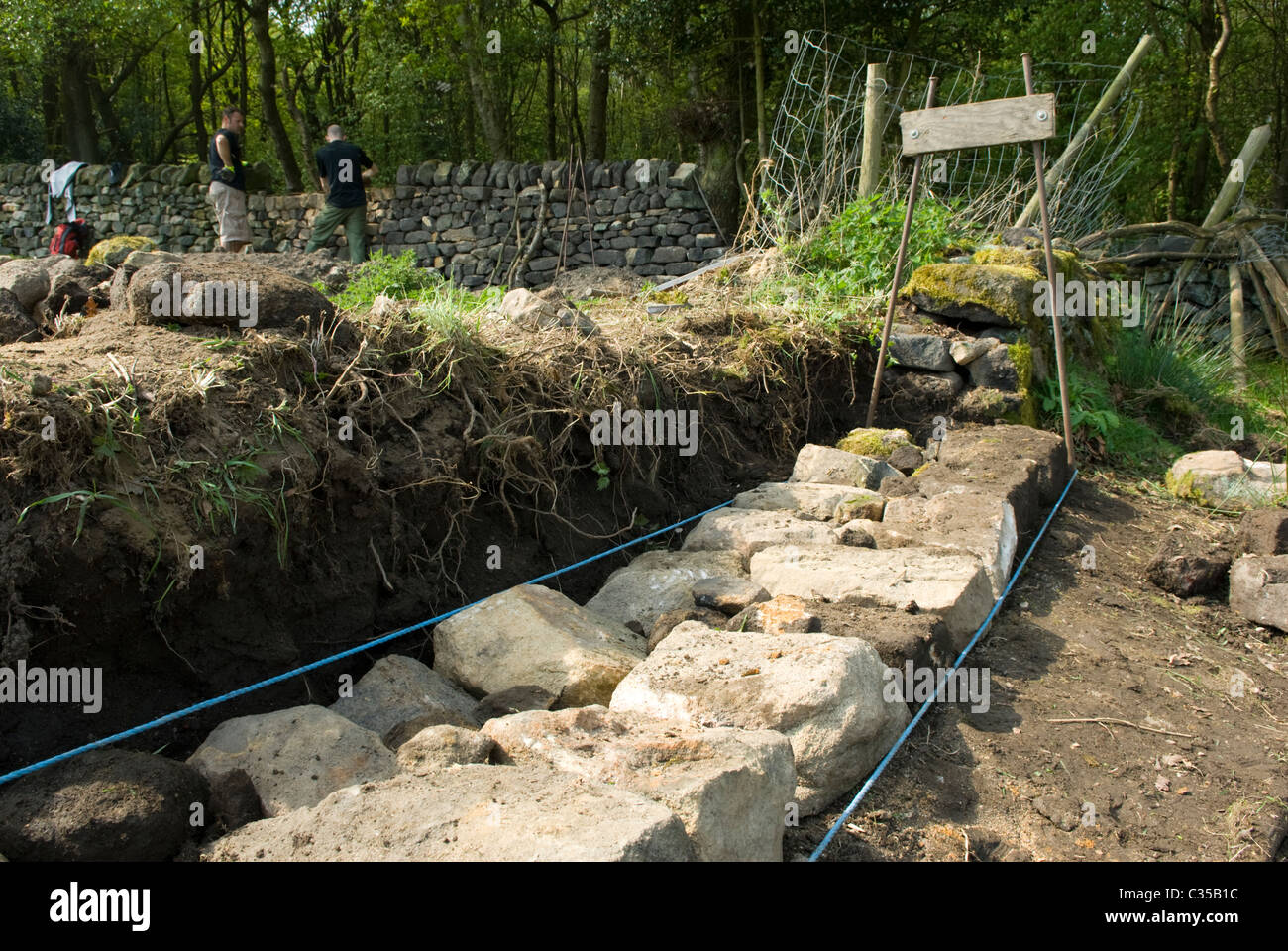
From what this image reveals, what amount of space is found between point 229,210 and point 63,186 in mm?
5865

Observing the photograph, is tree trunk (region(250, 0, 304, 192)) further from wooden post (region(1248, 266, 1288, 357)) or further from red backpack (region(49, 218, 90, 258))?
wooden post (region(1248, 266, 1288, 357))

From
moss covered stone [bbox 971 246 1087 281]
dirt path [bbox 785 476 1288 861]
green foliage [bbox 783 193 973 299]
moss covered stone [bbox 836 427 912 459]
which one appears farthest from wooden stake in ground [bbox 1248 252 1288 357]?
dirt path [bbox 785 476 1288 861]

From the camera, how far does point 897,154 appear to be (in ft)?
27.7

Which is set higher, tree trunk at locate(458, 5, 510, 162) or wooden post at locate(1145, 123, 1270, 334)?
tree trunk at locate(458, 5, 510, 162)

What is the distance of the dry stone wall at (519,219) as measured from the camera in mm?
11719

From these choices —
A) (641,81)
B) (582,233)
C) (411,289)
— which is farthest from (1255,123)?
(411,289)

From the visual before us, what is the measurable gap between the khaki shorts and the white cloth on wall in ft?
17.2

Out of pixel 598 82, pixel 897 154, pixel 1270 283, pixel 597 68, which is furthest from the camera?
pixel 598 82

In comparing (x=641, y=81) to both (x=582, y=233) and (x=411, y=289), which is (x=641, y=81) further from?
(x=411, y=289)

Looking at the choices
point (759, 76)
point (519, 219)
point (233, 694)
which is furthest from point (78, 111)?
point (233, 694)

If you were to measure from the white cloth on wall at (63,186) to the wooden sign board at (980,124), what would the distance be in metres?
13.7

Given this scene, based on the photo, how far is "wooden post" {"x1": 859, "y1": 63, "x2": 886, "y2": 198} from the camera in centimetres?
739

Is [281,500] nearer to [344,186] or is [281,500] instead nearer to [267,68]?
[344,186]

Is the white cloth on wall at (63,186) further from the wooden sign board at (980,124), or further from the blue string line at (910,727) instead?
the blue string line at (910,727)
